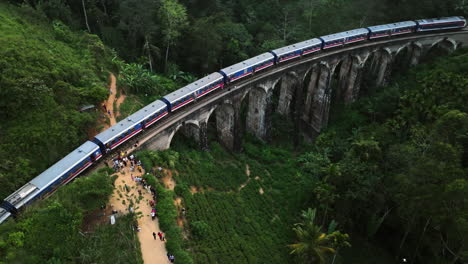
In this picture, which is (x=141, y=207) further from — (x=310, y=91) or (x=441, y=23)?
(x=441, y=23)

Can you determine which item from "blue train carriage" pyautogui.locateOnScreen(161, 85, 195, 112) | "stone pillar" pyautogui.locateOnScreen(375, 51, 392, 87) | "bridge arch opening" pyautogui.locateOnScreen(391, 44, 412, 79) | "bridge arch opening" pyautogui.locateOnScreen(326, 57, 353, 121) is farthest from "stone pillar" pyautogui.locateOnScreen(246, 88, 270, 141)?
"bridge arch opening" pyautogui.locateOnScreen(391, 44, 412, 79)

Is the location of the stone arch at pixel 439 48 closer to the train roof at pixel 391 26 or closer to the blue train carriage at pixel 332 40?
the train roof at pixel 391 26

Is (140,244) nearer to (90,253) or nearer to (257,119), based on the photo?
(90,253)

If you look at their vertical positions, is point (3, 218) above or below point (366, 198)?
above

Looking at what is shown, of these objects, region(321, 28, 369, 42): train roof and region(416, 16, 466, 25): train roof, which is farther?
region(416, 16, 466, 25): train roof

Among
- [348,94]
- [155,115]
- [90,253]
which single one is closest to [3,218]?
[90,253]

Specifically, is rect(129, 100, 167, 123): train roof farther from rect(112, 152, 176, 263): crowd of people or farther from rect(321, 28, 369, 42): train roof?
rect(321, 28, 369, 42): train roof
